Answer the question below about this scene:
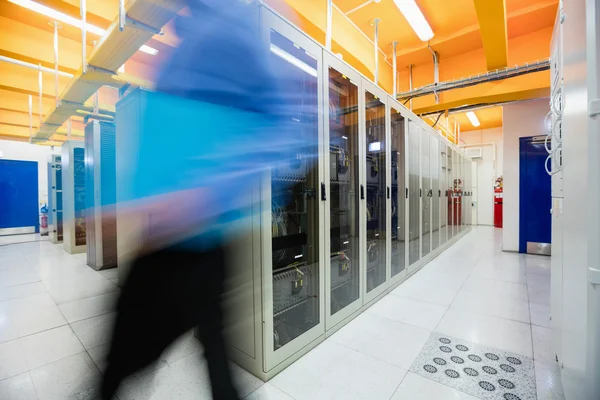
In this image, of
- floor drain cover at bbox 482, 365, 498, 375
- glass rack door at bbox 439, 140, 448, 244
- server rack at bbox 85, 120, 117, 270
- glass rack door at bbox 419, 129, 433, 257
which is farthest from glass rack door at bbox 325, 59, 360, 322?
glass rack door at bbox 439, 140, 448, 244

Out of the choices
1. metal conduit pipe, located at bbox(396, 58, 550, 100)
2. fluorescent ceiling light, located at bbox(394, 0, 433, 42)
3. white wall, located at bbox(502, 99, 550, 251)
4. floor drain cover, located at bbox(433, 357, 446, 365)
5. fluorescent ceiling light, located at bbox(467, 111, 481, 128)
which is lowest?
floor drain cover, located at bbox(433, 357, 446, 365)

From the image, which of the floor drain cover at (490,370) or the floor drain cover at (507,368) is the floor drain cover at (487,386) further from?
the floor drain cover at (507,368)

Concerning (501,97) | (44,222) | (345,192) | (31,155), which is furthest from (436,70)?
(31,155)

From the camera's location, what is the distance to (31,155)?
898 cm

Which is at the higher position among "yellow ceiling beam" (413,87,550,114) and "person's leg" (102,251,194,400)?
"yellow ceiling beam" (413,87,550,114)

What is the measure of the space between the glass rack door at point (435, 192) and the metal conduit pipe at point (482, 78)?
0.84m

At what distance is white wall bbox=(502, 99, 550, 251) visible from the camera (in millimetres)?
5023

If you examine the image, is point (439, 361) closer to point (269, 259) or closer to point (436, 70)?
point (269, 259)

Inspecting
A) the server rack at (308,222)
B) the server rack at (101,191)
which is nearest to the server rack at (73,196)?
the server rack at (101,191)

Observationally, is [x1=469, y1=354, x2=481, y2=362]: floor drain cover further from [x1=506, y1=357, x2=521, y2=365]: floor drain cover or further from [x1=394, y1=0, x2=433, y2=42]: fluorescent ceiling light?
[x1=394, y1=0, x2=433, y2=42]: fluorescent ceiling light

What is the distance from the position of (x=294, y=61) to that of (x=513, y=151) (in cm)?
528

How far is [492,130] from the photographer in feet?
31.8

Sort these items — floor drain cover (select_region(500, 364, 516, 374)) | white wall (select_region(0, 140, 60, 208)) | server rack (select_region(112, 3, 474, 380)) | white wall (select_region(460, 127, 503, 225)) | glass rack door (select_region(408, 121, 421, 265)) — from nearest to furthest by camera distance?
server rack (select_region(112, 3, 474, 380)) < floor drain cover (select_region(500, 364, 516, 374)) < glass rack door (select_region(408, 121, 421, 265)) < white wall (select_region(0, 140, 60, 208)) < white wall (select_region(460, 127, 503, 225))

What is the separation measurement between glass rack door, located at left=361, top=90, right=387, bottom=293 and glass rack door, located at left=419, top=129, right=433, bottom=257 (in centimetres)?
142
